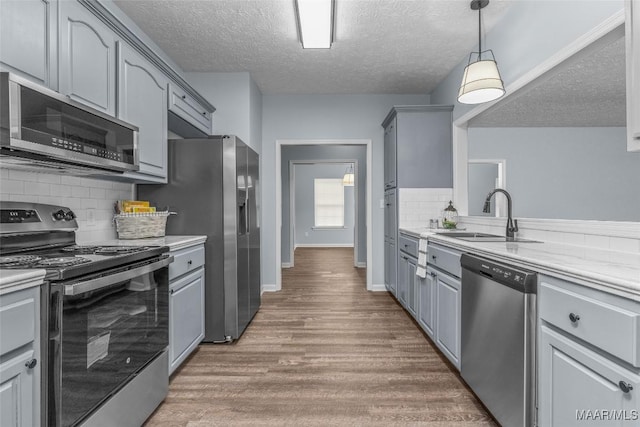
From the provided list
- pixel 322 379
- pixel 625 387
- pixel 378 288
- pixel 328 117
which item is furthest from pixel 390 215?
pixel 625 387

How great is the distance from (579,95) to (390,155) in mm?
2317

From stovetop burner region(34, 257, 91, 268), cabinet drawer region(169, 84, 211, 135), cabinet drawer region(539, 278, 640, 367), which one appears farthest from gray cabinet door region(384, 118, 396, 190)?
stovetop burner region(34, 257, 91, 268)

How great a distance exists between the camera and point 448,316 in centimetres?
233

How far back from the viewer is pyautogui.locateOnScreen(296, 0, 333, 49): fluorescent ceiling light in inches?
96.5

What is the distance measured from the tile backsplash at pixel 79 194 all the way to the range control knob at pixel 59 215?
8 cm

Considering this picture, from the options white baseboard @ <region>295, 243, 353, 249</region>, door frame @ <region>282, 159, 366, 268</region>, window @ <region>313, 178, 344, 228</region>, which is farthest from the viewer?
window @ <region>313, 178, 344, 228</region>

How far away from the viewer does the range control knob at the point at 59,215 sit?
6.32 ft

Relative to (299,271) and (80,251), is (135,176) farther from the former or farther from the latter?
(299,271)

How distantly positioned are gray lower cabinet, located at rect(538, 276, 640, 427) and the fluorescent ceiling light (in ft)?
7.35

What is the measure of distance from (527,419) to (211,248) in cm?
224

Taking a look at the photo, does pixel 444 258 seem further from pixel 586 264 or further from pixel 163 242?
pixel 163 242

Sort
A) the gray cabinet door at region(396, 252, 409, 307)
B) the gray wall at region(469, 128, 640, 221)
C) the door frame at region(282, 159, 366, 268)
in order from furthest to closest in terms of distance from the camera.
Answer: the door frame at region(282, 159, 366, 268) < the gray cabinet door at region(396, 252, 409, 307) < the gray wall at region(469, 128, 640, 221)

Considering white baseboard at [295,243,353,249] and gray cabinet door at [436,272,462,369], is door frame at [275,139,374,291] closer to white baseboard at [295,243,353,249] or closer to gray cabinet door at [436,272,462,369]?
gray cabinet door at [436,272,462,369]

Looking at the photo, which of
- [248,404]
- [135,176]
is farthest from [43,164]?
[248,404]
